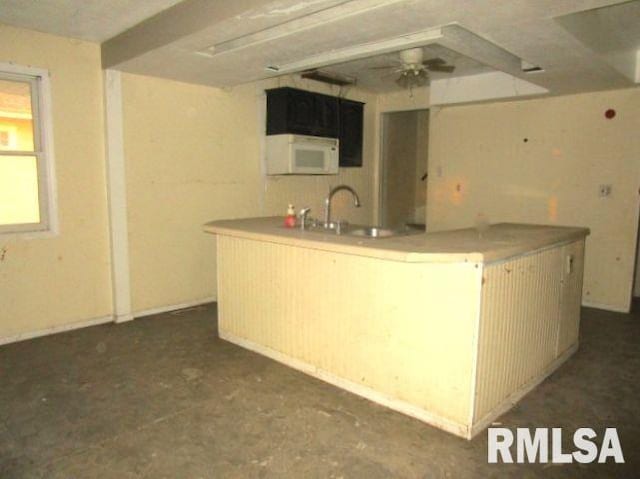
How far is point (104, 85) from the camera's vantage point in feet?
12.1

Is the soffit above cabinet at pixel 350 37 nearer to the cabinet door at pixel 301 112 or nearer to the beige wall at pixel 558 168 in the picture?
the beige wall at pixel 558 168

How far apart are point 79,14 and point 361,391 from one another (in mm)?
3014

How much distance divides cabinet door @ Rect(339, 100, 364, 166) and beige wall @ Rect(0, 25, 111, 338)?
8.80 feet

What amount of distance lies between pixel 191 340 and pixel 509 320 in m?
2.29

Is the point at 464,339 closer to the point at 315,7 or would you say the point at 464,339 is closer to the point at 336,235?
the point at 336,235

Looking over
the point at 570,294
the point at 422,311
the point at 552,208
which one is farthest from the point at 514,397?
the point at 552,208

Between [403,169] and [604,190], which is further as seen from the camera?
[403,169]

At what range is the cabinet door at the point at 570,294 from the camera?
2.91 metres

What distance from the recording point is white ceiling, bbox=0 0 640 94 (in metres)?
2.37

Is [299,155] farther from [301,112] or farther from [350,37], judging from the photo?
[350,37]

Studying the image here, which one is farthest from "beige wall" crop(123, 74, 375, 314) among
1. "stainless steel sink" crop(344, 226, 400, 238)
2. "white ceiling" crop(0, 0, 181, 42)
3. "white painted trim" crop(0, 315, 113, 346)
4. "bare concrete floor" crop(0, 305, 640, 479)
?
"stainless steel sink" crop(344, 226, 400, 238)

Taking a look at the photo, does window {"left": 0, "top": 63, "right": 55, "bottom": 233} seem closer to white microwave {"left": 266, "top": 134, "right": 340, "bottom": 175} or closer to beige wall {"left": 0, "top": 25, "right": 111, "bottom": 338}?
beige wall {"left": 0, "top": 25, "right": 111, "bottom": 338}

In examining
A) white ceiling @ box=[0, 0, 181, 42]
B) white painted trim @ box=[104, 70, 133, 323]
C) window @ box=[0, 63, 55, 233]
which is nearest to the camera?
white ceiling @ box=[0, 0, 181, 42]

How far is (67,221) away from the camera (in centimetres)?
364
